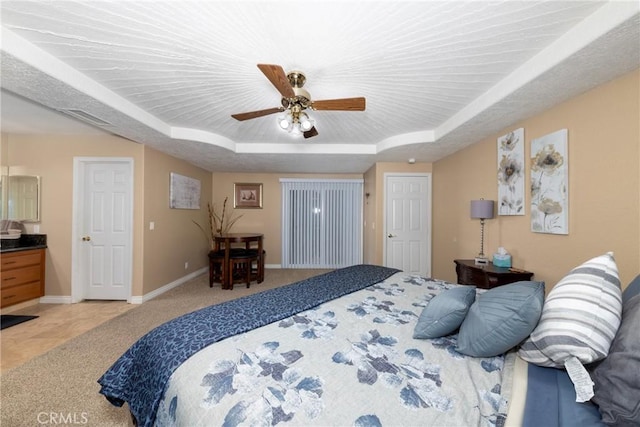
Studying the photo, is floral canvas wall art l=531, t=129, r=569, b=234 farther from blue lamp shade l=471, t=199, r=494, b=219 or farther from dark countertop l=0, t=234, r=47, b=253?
dark countertop l=0, t=234, r=47, b=253

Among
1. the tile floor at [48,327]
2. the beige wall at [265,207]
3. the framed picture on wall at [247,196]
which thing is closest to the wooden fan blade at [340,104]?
the tile floor at [48,327]

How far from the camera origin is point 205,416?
0.79m

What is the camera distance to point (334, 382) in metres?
0.88

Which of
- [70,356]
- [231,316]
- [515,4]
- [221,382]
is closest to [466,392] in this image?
[221,382]

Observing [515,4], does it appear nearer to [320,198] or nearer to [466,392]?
[466,392]

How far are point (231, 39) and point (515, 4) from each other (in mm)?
1649

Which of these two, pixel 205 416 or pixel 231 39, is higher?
pixel 231 39

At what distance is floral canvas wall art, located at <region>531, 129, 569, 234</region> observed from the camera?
2.03 meters

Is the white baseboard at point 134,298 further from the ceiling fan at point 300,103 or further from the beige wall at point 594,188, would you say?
the beige wall at point 594,188

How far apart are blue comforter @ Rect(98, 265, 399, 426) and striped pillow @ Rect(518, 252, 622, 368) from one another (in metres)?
1.12

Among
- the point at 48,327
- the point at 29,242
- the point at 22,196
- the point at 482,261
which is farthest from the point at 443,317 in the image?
the point at 22,196

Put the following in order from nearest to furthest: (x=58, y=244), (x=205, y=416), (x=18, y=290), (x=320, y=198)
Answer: (x=205, y=416) < (x=18, y=290) < (x=58, y=244) < (x=320, y=198)

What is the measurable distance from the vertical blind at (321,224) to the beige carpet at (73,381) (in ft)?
9.57

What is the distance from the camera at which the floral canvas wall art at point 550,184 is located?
2033 mm
